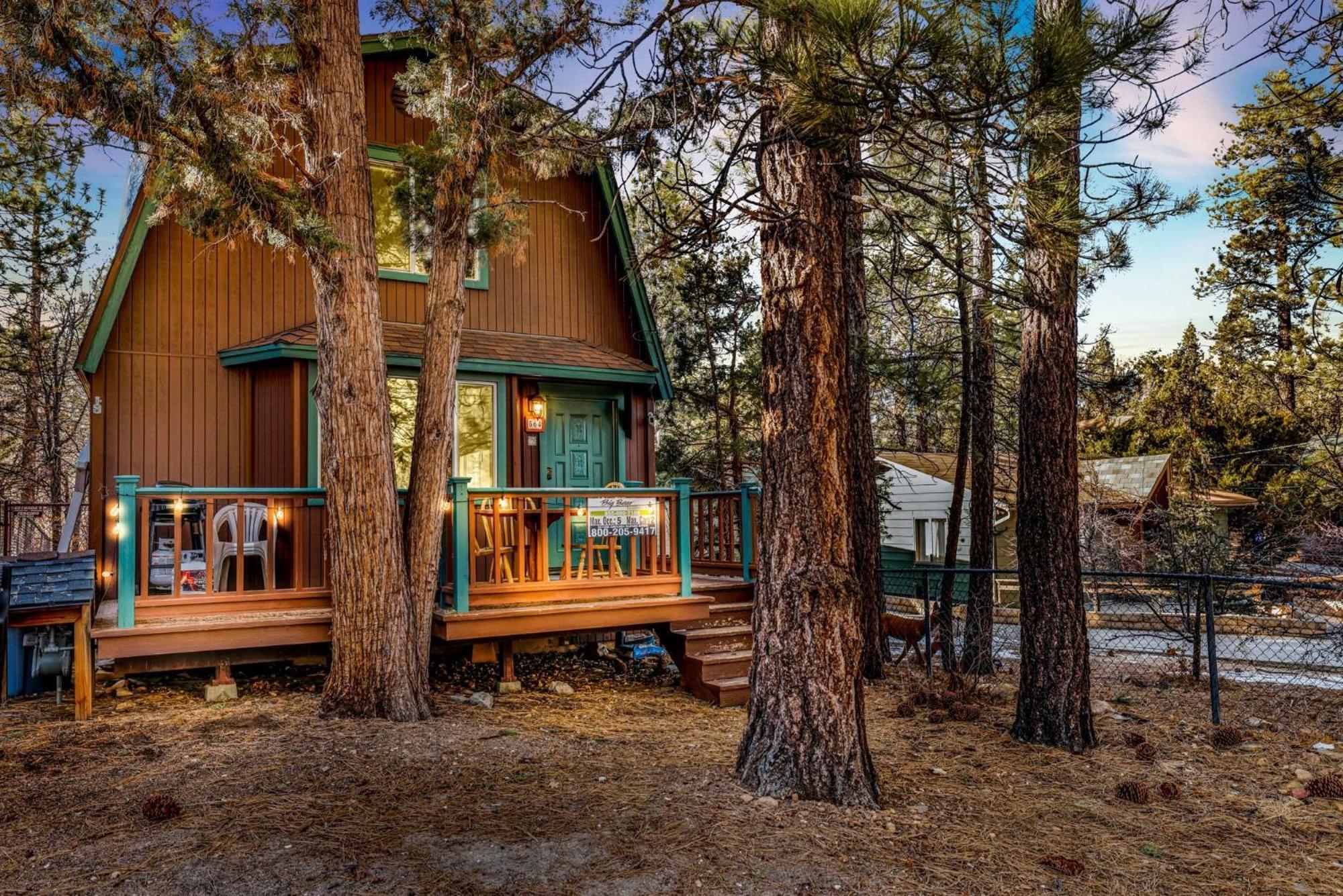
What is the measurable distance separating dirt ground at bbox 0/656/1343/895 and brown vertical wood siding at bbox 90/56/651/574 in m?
2.41

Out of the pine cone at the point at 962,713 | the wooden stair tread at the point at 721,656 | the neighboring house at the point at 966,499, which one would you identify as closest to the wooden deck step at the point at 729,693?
the wooden stair tread at the point at 721,656

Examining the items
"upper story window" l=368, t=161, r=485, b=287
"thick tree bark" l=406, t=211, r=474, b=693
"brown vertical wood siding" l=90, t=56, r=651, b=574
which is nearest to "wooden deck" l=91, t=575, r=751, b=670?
"thick tree bark" l=406, t=211, r=474, b=693

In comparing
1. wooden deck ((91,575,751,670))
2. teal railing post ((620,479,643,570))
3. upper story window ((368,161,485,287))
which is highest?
upper story window ((368,161,485,287))

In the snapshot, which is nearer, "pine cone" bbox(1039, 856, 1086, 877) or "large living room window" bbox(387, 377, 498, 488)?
"pine cone" bbox(1039, 856, 1086, 877)

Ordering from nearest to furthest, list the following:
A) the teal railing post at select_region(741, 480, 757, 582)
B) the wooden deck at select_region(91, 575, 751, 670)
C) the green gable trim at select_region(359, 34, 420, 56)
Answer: the wooden deck at select_region(91, 575, 751, 670)
the teal railing post at select_region(741, 480, 757, 582)
the green gable trim at select_region(359, 34, 420, 56)

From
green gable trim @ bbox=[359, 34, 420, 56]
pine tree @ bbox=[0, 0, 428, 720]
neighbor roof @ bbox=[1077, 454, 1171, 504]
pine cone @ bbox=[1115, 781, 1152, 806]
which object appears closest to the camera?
pine cone @ bbox=[1115, 781, 1152, 806]

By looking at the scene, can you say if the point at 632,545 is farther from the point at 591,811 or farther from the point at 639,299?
the point at 591,811

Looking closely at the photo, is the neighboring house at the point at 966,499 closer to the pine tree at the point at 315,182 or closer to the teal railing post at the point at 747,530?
the teal railing post at the point at 747,530

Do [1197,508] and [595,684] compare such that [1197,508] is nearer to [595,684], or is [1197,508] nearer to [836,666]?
[595,684]

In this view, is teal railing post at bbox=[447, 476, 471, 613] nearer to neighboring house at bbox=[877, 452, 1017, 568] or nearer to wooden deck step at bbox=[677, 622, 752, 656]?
wooden deck step at bbox=[677, 622, 752, 656]

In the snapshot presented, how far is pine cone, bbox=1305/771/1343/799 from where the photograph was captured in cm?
472

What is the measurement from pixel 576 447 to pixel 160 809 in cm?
619

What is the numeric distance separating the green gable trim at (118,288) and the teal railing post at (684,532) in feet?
16.8

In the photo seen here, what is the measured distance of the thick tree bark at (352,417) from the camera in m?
5.62
